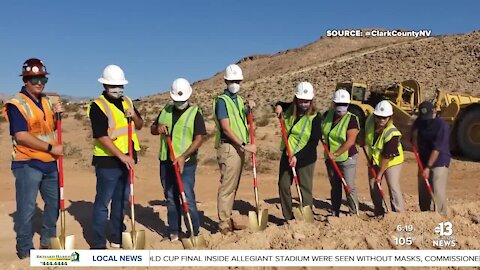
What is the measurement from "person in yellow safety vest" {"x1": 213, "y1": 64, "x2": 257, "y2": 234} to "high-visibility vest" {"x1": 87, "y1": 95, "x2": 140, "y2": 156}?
1.12 metres

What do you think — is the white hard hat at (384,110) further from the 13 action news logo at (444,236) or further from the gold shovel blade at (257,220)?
the gold shovel blade at (257,220)

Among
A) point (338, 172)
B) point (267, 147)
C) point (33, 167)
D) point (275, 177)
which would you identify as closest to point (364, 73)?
point (267, 147)

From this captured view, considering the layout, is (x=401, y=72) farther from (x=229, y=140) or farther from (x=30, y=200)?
(x=30, y=200)

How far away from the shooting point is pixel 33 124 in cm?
504

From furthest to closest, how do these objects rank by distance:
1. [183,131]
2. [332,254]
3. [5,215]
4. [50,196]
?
1. [5,215]
2. [183,131]
3. [50,196]
4. [332,254]

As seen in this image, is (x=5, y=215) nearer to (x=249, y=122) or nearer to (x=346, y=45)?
(x=249, y=122)

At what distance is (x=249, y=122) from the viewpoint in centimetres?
648

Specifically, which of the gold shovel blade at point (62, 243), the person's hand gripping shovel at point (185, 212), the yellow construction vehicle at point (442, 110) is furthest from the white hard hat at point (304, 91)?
the yellow construction vehicle at point (442, 110)

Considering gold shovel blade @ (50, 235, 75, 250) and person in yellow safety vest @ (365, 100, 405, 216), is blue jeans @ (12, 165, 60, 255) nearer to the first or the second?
gold shovel blade @ (50, 235, 75, 250)

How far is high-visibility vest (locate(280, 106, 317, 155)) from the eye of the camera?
640 centimetres

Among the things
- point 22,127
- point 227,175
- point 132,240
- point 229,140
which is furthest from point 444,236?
point 22,127

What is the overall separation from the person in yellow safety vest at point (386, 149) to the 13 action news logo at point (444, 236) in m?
0.75

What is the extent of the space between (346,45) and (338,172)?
69.6 meters

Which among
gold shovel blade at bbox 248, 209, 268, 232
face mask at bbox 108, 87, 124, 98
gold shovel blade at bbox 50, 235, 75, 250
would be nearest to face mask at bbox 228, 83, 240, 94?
face mask at bbox 108, 87, 124, 98
